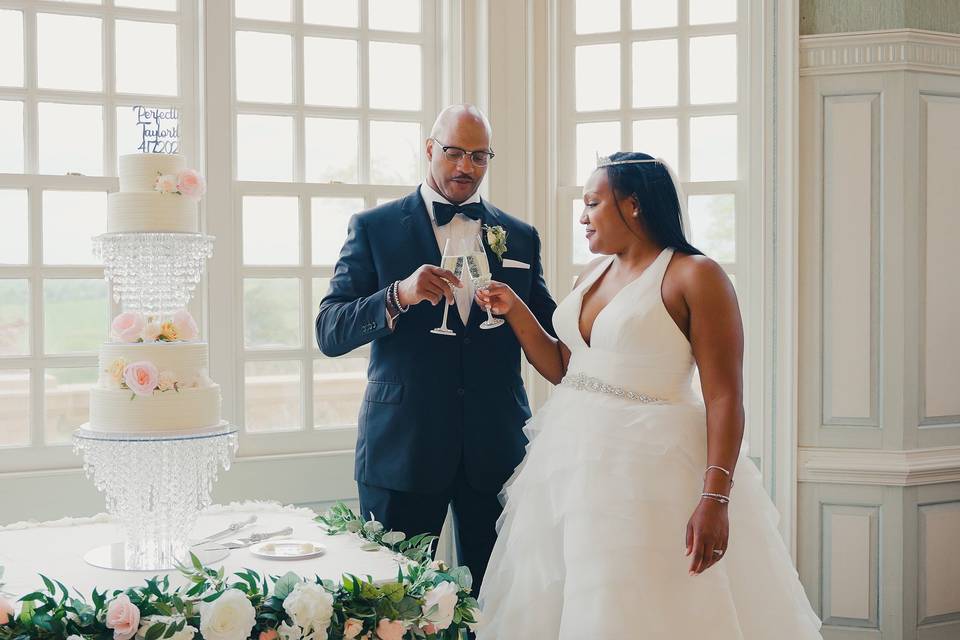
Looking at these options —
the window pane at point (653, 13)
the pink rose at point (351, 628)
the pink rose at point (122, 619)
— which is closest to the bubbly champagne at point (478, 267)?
the pink rose at point (351, 628)

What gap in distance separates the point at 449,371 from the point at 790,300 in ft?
5.16

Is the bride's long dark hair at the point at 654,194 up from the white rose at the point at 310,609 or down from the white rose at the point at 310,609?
up

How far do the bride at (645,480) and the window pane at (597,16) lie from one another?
1699 mm

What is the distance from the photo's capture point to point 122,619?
1747mm

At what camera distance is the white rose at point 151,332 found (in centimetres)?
221

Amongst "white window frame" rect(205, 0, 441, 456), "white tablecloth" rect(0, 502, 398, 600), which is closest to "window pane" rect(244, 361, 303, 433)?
"white window frame" rect(205, 0, 441, 456)

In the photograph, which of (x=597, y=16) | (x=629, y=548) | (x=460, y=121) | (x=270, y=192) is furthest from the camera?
(x=597, y=16)

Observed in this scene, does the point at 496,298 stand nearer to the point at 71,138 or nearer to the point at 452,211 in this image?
the point at 452,211

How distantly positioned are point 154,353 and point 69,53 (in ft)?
5.63

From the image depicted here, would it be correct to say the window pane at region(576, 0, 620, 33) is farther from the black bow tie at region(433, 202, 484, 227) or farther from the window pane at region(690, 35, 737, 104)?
the black bow tie at region(433, 202, 484, 227)

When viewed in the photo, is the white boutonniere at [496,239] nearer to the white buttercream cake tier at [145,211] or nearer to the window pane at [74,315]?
the white buttercream cake tier at [145,211]

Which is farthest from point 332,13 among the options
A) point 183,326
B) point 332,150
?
point 183,326

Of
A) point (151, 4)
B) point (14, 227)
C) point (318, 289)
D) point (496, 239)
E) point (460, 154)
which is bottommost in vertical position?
point (318, 289)

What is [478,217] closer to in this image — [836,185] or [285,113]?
[285,113]
